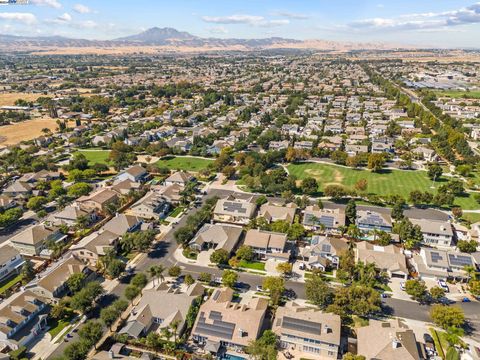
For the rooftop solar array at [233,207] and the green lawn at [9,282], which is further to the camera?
the rooftop solar array at [233,207]

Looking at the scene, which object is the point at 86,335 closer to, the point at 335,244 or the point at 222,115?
the point at 335,244

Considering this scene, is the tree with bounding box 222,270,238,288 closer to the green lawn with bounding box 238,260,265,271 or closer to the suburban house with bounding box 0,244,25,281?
the green lawn with bounding box 238,260,265,271

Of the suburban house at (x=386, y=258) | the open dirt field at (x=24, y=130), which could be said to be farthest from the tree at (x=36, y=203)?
the suburban house at (x=386, y=258)

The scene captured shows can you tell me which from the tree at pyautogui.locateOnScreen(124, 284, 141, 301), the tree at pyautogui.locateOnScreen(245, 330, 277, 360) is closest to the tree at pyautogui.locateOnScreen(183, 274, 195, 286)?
the tree at pyautogui.locateOnScreen(124, 284, 141, 301)

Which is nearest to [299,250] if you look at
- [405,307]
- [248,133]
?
[405,307]

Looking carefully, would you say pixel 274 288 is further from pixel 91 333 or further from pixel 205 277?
pixel 91 333

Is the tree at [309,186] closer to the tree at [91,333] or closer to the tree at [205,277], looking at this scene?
the tree at [205,277]
